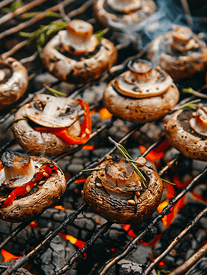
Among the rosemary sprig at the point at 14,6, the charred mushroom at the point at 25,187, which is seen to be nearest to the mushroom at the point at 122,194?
the charred mushroom at the point at 25,187

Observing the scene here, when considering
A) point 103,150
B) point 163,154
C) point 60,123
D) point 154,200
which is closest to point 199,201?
point 163,154

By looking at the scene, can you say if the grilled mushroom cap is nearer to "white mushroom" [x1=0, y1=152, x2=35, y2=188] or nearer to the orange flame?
"white mushroom" [x1=0, y1=152, x2=35, y2=188]

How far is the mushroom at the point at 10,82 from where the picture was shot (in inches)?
116

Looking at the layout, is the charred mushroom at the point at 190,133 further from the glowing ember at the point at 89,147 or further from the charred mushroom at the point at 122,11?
the charred mushroom at the point at 122,11

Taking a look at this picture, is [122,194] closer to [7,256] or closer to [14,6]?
[7,256]

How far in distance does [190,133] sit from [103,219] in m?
1.08

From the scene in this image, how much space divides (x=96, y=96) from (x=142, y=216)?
180 cm

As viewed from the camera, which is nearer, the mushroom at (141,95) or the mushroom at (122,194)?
the mushroom at (122,194)

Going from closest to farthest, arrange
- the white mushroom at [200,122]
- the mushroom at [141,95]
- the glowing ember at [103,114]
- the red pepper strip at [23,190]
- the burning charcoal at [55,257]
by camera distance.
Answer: the red pepper strip at [23,190] → the burning charcoal at [55,257] → the white mushroom at [200,122] → the mushroom at [141,95] → the glowing ember at [103,114]

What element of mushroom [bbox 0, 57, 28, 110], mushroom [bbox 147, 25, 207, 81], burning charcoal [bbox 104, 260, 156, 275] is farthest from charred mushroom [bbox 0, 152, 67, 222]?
mushroom [bbox 147, 25, 207, 81]

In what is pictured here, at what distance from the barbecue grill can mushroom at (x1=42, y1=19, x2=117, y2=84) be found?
28cm

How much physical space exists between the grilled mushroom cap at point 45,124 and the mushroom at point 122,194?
0.56m

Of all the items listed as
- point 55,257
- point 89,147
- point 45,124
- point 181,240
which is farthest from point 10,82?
point 181,240

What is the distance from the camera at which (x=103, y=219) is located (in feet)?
9.08
